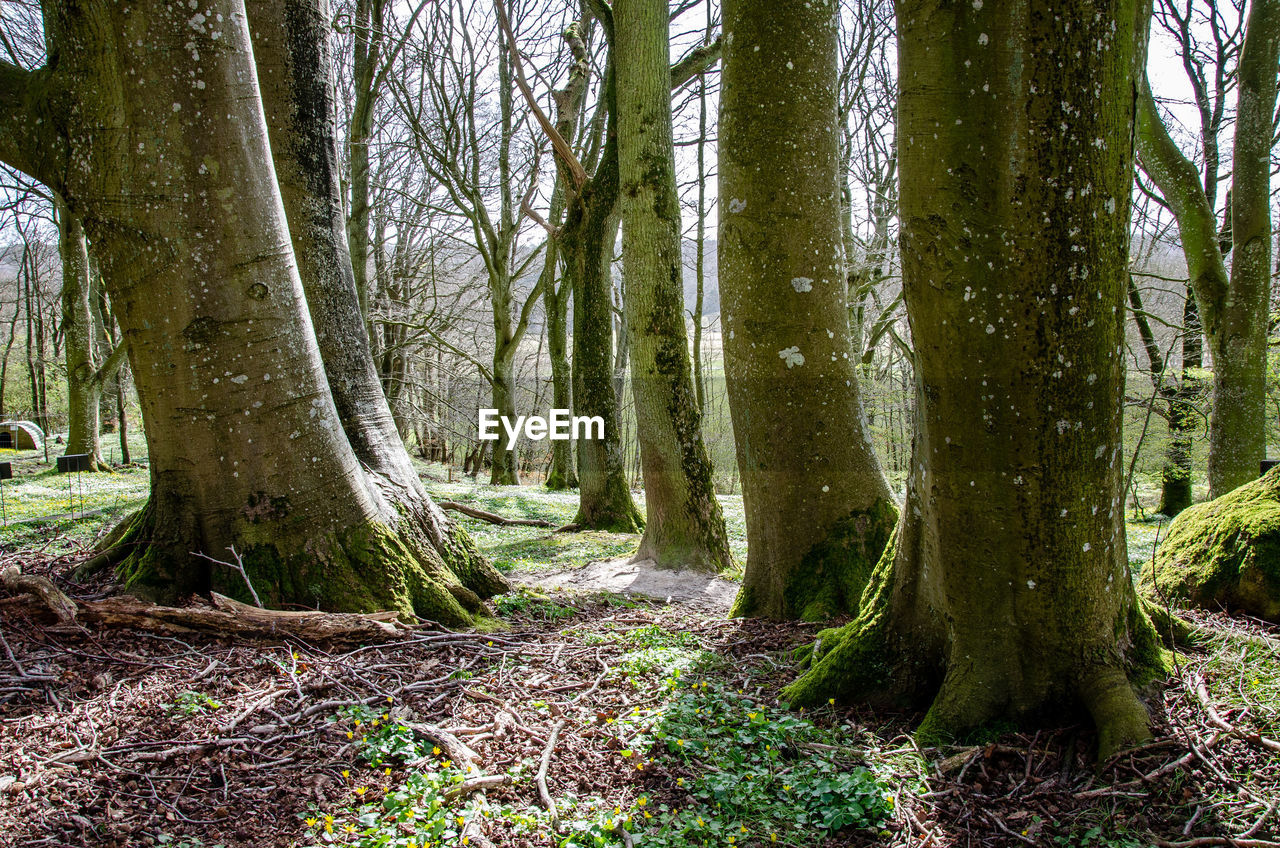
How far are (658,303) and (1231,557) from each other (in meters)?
4.79

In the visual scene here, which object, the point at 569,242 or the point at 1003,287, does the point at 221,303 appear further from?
the point at 569,242

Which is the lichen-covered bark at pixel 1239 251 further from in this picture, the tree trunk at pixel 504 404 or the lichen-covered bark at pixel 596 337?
the tree trunk at pixel 504 404

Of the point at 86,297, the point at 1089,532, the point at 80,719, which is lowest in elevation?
the point at 80,719

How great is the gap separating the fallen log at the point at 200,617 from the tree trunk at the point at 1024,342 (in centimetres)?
278

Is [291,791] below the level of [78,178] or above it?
below

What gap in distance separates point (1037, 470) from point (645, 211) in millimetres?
5142

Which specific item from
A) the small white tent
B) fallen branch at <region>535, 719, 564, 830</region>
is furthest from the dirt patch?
the small white tent

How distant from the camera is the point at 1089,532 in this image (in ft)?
8.63

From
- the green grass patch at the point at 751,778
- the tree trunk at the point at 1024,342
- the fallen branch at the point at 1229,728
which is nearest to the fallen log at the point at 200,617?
the green grass patch at the point at 751,778

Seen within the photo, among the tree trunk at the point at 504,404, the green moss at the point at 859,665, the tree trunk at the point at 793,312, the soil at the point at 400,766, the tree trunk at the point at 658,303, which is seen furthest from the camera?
the tree trunk at the point at 504,404

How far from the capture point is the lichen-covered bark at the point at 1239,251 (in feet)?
31.4

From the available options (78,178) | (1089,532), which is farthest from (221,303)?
(1089,532)

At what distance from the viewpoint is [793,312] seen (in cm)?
456

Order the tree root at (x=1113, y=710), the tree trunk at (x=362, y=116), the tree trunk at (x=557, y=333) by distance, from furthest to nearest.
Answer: the tree trunk at (x=557, y=333)
the tree trunk at (x=362, y=116)
the tree root at (x=1113, y=710)
